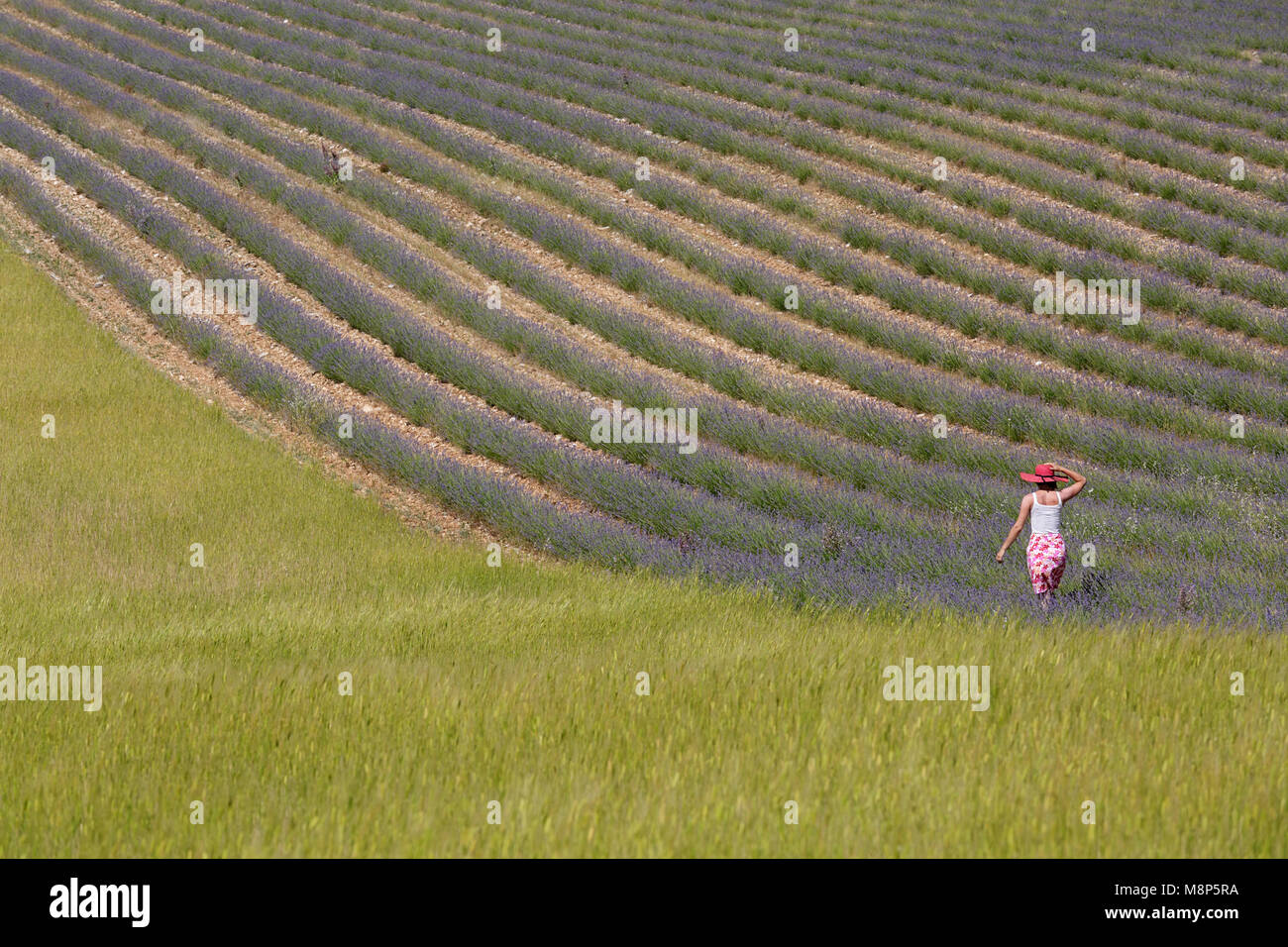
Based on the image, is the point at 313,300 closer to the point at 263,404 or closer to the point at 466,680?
the point at 263,404

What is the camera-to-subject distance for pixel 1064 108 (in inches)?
754

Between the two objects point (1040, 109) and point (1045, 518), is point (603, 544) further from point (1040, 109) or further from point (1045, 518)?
point (1040, 109)

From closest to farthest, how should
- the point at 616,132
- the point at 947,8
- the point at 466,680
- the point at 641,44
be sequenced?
1. the point at 466,680
2. the point at 616,132
3. the point at 641,44
4. the point at 947,8

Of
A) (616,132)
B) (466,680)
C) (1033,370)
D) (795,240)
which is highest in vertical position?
(616,132)

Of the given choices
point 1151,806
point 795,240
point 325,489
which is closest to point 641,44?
point 795,240

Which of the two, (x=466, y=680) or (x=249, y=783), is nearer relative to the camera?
(x=249, y=783)

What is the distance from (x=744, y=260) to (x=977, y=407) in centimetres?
485

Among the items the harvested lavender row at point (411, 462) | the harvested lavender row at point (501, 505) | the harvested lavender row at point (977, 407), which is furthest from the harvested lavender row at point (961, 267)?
the harvested lavender row at point (411, 462)

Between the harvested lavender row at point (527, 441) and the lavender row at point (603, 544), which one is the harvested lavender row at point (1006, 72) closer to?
the harvested lavender row at point (527, 441)

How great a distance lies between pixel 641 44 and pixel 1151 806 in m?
21.2

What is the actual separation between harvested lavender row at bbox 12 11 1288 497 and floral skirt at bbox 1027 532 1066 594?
292cm

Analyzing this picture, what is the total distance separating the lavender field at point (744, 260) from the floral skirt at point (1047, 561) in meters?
0.29
